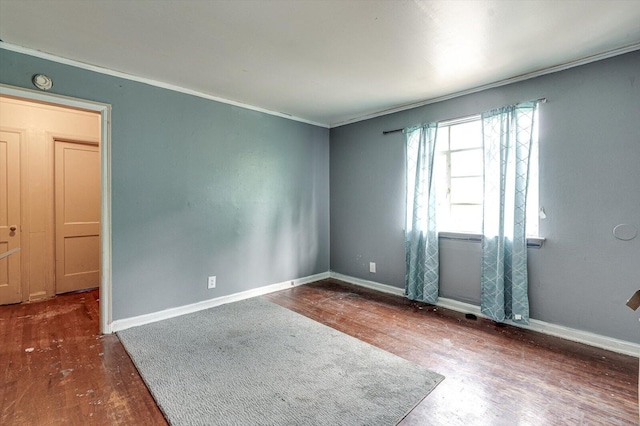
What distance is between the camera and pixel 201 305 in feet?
10.9

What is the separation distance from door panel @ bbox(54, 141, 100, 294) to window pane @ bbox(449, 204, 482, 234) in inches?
185

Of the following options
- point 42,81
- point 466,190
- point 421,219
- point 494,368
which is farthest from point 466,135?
point 42,81

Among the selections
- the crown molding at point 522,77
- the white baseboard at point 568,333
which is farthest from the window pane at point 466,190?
the white baseboard at point 568,333

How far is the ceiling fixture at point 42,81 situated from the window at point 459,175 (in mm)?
3718

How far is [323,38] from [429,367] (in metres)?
2.52

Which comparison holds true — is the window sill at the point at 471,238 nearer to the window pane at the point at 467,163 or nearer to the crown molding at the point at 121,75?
the window pane at the point at 467,163

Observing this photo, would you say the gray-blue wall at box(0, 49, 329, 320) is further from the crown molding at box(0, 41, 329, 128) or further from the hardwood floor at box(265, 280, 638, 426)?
the hardwood floor at box(265, 280, 638, 426)

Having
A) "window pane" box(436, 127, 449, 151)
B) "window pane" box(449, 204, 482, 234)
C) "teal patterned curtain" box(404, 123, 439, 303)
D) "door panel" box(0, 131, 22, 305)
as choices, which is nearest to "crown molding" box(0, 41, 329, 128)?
"door panel" box(0, 131, 22, 305)

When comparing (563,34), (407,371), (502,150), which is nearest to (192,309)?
(407,371)

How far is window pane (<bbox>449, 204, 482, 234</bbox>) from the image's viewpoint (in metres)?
3.31

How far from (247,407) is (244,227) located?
7.34 feet

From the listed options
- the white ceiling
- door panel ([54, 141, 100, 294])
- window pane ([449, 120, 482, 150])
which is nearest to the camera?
the white ceiling

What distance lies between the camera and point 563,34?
2145 mm

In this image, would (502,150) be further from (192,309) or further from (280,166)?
(192,309)
